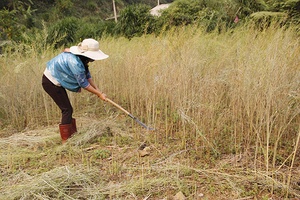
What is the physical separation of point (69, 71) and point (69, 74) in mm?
29

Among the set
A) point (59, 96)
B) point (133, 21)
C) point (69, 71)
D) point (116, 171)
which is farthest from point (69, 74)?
point (133, 21)

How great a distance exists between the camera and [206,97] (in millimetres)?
2590

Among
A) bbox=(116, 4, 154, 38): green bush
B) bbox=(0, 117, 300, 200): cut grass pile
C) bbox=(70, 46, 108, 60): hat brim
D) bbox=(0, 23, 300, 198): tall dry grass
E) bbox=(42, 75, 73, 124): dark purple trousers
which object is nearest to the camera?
bbox=(0, 117, 300, 200): cut grass pile

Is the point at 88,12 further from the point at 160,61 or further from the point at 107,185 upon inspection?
the point at 107,185

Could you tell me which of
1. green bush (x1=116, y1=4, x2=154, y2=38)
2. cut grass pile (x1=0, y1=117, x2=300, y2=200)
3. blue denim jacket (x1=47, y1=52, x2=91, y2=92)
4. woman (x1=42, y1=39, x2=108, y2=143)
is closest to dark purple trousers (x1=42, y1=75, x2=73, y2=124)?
woman (x1=42, y1=39, x2=108, y2=143)

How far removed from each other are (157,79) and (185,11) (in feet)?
22.6

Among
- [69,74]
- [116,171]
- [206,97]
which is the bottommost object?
[116,171]

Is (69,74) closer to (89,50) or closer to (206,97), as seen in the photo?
(89,50)

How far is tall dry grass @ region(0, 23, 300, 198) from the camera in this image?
2.19 metres

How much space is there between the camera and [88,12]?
803 inches

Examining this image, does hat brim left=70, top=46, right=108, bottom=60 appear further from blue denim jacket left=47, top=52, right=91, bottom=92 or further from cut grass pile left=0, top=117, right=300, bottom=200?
cut grass pile left=0, top=117, right=300, bottom=200

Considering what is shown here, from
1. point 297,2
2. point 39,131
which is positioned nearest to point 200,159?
point 39,131

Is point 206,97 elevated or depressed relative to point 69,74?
depressed

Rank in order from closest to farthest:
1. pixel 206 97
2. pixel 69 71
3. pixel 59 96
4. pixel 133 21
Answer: pixel 206 97, pixel 69 71, pixel 59 96, pixel 133 21
